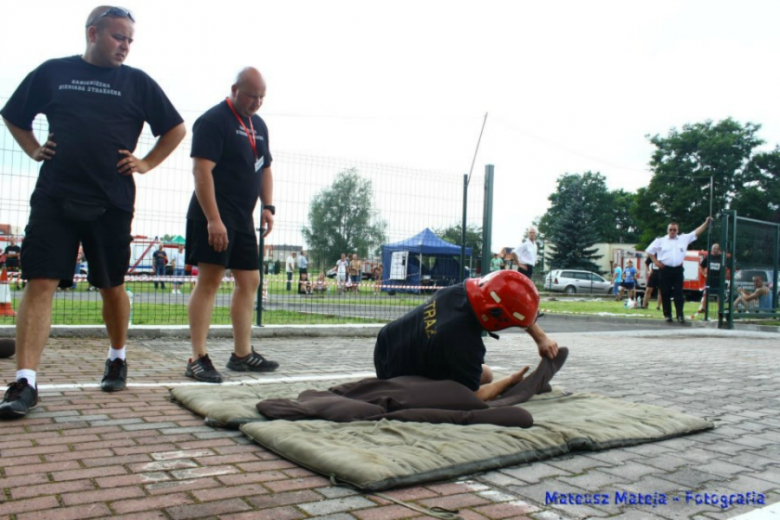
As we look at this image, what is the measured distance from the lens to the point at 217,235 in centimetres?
459

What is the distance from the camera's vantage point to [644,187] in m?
58.1

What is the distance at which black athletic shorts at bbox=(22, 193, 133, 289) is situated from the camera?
3619 mm

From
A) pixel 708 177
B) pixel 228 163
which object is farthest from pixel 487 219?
pixel 708 177

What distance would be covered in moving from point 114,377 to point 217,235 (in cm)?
111

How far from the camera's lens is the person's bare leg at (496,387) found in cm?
409

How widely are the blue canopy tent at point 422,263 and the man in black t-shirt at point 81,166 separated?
19.6 ft

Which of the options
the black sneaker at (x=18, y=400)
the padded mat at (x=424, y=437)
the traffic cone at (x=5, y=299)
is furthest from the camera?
the traffic cone at (x=5, y=299)

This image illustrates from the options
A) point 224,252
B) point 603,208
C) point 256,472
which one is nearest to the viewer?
point 256,472

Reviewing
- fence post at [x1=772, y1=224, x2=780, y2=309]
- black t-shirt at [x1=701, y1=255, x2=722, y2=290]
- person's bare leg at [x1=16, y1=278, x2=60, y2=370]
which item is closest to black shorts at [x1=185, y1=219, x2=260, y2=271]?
person's bare leg at [x1=16, y1=278, x2=60, y2=370]

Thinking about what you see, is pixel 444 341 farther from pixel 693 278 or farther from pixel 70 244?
pixel 693 278

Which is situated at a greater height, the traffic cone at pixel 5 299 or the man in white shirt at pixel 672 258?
the man in white shirt at pixel 672 258

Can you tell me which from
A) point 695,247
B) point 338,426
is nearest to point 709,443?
point 338,426

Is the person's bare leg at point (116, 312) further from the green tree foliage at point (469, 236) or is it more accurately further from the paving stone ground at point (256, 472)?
the green tree foliage at point (469, 236)

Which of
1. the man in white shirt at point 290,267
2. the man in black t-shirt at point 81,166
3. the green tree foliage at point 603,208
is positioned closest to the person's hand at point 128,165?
the man in black t-shirt at point 81,166
